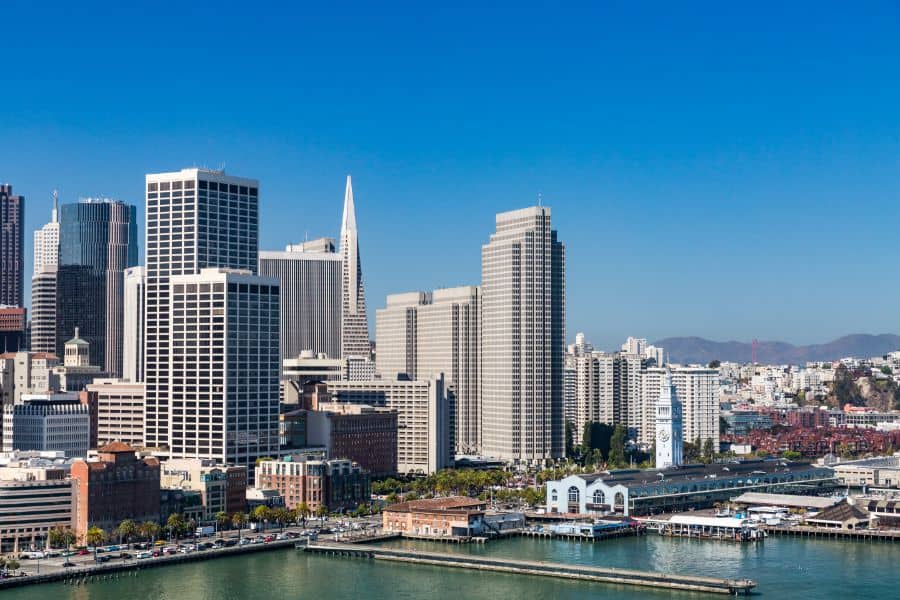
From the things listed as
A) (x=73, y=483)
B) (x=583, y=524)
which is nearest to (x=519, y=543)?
(x=583, y=524)

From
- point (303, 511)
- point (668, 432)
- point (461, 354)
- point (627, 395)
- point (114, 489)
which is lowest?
point (303, 511)

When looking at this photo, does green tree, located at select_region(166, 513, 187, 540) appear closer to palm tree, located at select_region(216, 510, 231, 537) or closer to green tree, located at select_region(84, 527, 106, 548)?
palm tree, located at select_region(216, 510, 231, 537)

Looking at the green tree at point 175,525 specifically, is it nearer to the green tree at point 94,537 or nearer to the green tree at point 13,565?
the green tree at point 94,537

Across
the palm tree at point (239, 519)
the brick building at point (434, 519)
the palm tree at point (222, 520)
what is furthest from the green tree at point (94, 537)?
the brick building at point (434, 519)

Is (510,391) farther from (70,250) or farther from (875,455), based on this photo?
(70,250)

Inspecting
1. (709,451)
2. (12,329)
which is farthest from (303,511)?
(12,329)

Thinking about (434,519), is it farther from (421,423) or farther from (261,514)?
(421,423)
